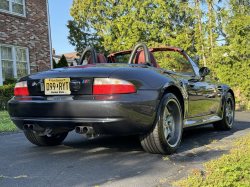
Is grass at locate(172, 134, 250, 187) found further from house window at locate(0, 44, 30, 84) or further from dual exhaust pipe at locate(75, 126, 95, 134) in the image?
house window at locate(0, 44, 30, 84)

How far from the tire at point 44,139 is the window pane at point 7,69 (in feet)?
32.7

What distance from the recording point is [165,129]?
3715 millimetres

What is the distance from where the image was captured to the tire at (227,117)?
5797 millimetres

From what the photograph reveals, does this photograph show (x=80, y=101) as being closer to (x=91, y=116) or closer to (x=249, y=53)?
(x=91, y=116)

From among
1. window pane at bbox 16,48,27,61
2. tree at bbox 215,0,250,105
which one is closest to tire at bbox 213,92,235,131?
tree at bbox 215,0,250,105

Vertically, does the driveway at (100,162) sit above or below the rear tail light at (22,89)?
below

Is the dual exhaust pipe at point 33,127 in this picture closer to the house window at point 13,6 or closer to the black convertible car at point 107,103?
the black convertible car at point 107,103

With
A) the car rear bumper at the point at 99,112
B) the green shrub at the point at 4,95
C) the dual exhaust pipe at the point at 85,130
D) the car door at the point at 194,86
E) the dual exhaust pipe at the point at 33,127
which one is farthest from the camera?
the green shrub at the point at 4,95

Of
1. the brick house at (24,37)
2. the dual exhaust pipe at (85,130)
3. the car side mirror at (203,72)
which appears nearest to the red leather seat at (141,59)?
the car side mirror at (203,72)

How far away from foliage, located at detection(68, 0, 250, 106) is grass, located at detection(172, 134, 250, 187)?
435 inches

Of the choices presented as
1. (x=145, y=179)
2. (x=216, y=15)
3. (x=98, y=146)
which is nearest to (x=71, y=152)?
(x=98, y=146)

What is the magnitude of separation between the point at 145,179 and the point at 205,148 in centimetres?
162

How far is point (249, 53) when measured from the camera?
13.5m

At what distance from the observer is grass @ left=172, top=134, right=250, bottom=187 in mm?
2451
